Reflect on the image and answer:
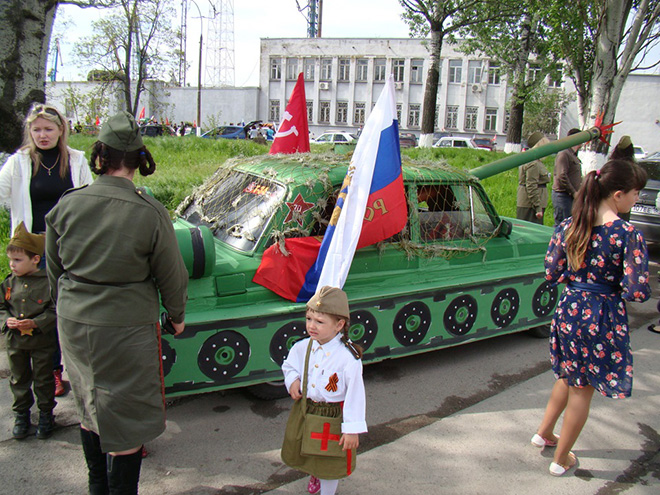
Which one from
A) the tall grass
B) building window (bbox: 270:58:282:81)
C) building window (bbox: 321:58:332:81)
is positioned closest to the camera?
the tall grass

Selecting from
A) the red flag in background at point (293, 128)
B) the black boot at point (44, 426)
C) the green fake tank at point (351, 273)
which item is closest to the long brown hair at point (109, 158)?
the green fake tank at point (351, 273)

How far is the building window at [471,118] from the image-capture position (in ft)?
140

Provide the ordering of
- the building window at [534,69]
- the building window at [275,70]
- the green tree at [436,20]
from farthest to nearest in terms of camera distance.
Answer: the building window at [275,70]
the building window at [534,69]
the green tree at [436,20]

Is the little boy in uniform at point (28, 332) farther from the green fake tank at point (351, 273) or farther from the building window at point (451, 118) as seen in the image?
the building window at point (451, 118)

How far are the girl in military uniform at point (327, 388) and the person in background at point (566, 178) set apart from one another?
5453 millimetres

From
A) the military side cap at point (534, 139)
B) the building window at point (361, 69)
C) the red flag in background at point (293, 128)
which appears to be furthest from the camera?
the building window at point (361, 69)

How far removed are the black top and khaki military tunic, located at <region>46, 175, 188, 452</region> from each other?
1552 millimetres

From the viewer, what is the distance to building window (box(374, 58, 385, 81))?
43062 mm

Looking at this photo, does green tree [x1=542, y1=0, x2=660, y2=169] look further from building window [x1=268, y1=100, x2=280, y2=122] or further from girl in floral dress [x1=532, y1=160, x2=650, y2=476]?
building window [x1=268, y1=100, x2=280, y2=122]

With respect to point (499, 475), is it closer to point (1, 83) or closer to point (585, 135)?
point (585, 135)

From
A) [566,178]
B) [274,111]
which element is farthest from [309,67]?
[566,178]

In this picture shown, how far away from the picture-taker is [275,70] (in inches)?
1756

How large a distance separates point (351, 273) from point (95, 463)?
6.96 ft

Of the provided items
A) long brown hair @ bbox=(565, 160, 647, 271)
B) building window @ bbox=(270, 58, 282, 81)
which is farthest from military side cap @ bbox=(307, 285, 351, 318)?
building window @ bbox=(270, 58, 282, 81)
